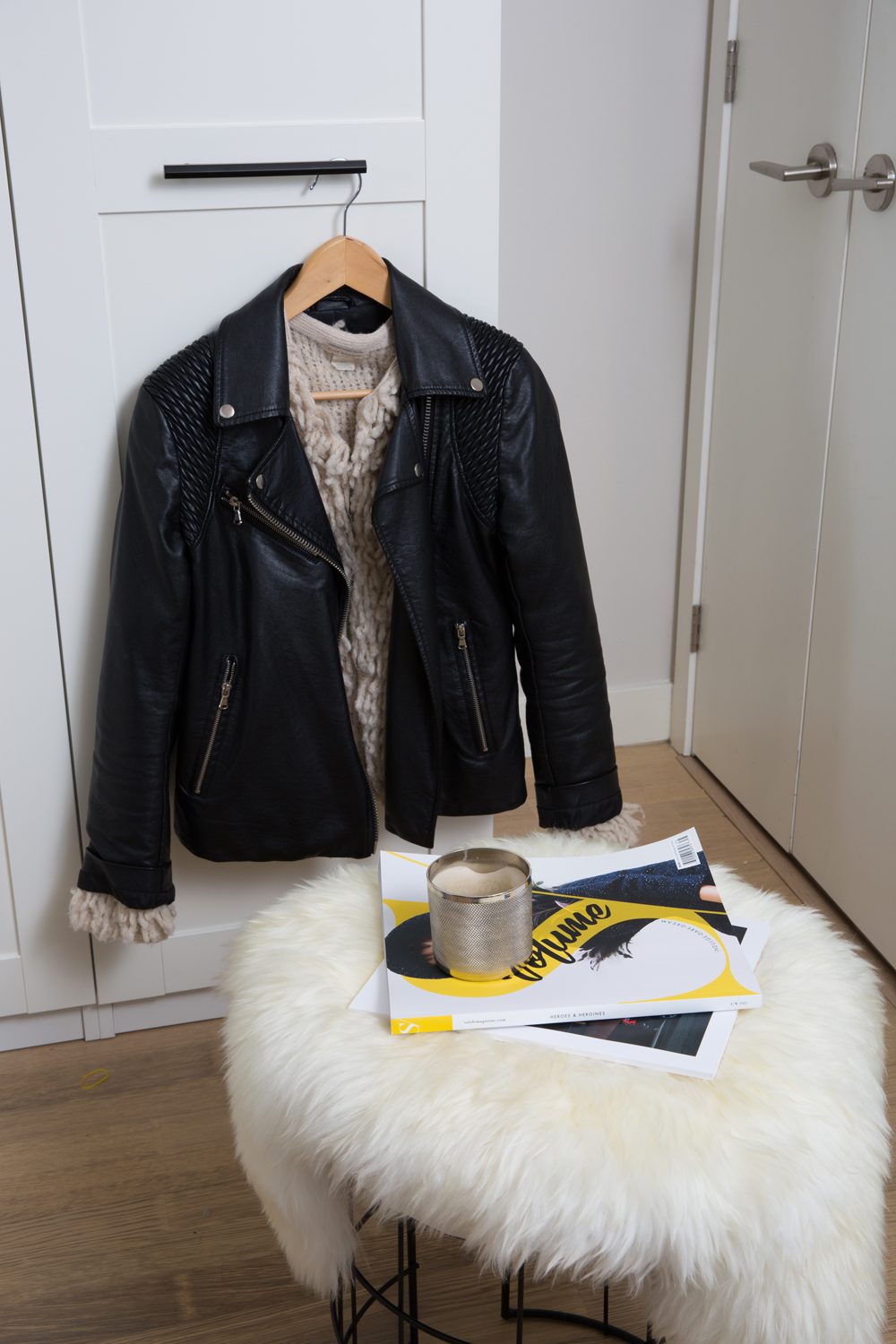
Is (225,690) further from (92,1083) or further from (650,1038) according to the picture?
(650,1038)

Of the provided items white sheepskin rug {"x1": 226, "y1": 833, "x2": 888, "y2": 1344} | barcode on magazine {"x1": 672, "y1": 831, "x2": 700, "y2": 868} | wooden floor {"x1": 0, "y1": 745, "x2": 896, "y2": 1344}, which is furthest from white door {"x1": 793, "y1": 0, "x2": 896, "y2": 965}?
white sheepskin rug {"x1": 226, "y1": 833, "x2": 888, "y2": 1344}

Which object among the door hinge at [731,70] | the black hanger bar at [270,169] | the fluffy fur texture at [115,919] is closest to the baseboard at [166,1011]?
the fluffy fur texture at [115,919]

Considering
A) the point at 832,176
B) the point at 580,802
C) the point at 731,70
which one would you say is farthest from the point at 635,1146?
the point at 731,70

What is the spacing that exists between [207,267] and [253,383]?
192mm

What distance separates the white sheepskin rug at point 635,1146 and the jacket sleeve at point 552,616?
1.82 ft

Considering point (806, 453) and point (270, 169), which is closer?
point (270, 169)

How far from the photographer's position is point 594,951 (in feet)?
3.07

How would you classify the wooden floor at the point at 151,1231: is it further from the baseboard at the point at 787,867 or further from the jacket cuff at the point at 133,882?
the jacket cuff at the point at 133,882

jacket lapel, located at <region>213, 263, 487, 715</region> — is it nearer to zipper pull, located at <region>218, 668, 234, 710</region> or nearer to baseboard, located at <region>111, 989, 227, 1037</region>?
zipper pull, located at <region>218, 668, 234, 710</region>

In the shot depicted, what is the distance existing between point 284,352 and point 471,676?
18.1 inches

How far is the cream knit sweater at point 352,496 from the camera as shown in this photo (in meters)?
1.37

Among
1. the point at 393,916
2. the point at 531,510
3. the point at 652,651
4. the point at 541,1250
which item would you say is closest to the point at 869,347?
the point at 531,510

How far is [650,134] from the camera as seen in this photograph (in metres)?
2.13

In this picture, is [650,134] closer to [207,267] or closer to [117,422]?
[207,267]
